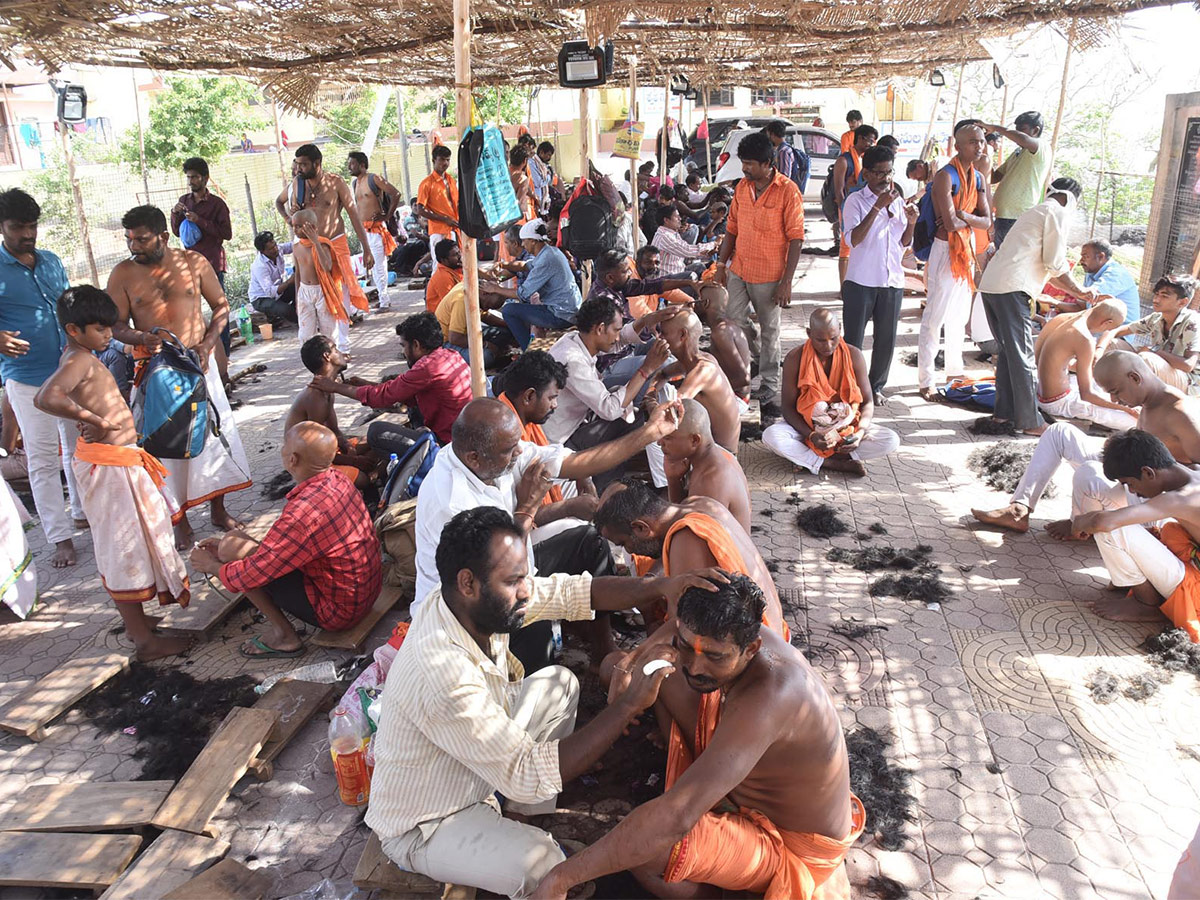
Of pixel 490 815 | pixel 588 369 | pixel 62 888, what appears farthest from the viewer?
pixel 588 369

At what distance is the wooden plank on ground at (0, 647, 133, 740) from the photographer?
3.62 meters

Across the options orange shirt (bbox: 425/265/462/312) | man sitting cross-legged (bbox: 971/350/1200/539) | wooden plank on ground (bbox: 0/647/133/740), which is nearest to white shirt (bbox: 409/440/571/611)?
wooden plank on ground (bbox: 0/647/133/740)

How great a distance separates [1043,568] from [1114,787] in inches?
66.7

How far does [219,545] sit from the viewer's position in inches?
154

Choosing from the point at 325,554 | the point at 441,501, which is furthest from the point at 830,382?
the point at 325,554

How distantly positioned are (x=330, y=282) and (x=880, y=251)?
4.82 meters

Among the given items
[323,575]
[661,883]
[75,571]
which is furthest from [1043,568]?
[75,571]

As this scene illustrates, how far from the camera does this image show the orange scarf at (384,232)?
1123 cm

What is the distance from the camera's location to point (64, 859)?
9.50 ft

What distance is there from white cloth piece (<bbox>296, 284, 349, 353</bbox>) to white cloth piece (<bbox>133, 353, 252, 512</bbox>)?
2.73m

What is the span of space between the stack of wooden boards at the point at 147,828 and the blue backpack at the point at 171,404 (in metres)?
2.00

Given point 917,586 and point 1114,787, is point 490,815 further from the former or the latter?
point 917,586

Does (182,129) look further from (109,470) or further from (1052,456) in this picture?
(1052,456)

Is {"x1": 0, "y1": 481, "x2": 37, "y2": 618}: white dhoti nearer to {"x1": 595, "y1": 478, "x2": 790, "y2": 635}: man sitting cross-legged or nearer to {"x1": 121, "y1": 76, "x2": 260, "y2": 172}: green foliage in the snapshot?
{"x1": 595, "y1": 478, "x2": 790, "y2": 635}: man sitting cross-legged
